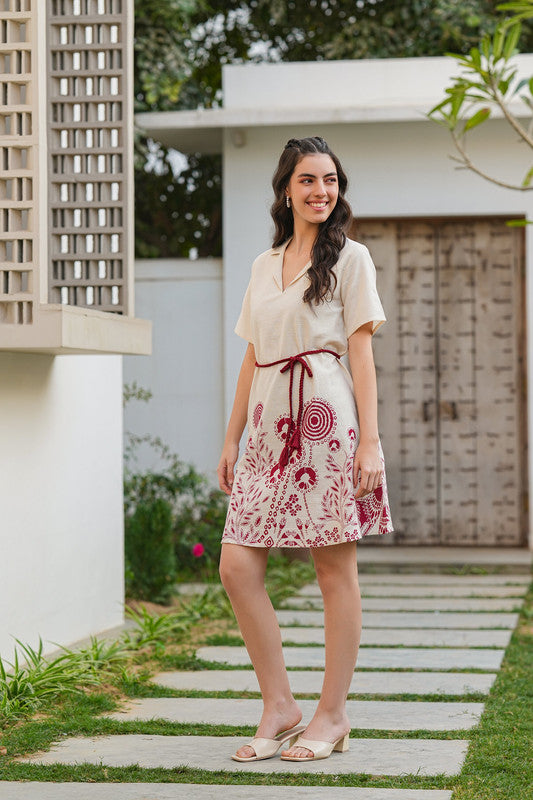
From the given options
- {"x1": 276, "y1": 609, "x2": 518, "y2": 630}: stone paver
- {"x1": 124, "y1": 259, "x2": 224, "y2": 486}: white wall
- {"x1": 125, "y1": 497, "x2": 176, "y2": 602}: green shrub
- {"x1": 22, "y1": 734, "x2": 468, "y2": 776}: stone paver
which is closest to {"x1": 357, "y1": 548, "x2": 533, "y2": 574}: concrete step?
{"x1": 124, "y1": 259, "x2": 224, "y2": 486}: white wall

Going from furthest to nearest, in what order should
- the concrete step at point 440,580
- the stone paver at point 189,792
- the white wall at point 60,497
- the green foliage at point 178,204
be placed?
the green foliage at point 178,204
the concrete step at point 440,580
the white wall at point 60,497
the stone paver at point 189,792

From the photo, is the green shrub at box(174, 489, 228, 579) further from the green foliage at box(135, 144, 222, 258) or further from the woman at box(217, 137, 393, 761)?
the woman at box(217, 137, 393, 761)

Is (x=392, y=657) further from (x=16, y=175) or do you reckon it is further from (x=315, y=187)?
(x=16, y=175)

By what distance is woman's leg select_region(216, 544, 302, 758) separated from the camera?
340 centimetres

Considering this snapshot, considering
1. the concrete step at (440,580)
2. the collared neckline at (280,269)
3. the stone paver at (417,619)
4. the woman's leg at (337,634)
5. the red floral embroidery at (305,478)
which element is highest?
the collared neckline at (280,269)

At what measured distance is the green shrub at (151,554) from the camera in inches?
255

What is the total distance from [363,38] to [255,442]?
759 cm

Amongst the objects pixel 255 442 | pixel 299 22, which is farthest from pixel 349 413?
pixel 299 22

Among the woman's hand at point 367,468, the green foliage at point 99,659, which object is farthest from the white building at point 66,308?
the woman's hand at point 367,468

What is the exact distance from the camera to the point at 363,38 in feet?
33.8

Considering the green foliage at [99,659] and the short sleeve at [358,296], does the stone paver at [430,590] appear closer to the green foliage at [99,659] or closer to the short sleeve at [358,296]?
the green foliage at [99,659]

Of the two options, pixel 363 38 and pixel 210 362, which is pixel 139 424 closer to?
pixel 210 362

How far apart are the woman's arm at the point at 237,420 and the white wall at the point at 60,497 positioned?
1266 millimetres

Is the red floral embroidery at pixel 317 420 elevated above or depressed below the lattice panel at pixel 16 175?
below
